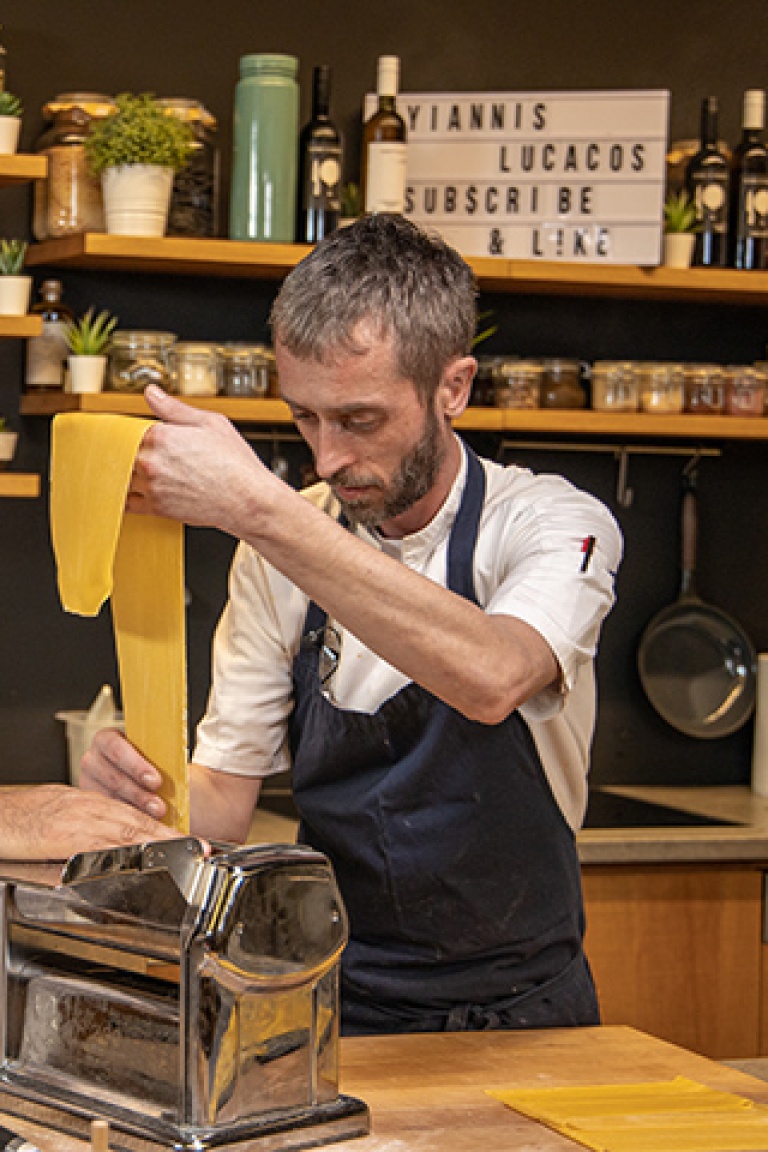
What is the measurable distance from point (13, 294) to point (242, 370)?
450 mm

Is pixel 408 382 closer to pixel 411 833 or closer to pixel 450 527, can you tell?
pixel 450 527

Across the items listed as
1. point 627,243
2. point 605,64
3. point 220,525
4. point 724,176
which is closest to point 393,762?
point 220,525

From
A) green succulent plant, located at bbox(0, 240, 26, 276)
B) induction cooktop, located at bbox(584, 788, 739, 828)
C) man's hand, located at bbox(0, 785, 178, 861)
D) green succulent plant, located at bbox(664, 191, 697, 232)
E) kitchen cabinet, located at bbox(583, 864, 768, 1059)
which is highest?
green succulent plant, located at bbox(664, 191, 697, 232)

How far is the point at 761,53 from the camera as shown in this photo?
383cm

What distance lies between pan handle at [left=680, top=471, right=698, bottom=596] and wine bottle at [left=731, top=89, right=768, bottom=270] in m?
0.50

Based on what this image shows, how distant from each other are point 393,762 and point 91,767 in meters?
0.38

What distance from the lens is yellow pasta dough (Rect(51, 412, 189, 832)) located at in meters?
1.40

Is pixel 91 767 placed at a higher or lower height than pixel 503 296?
lower

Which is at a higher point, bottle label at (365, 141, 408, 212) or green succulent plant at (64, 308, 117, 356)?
bottle label at (365, 141, 408, 212)

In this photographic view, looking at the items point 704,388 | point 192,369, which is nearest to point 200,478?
point 192,369

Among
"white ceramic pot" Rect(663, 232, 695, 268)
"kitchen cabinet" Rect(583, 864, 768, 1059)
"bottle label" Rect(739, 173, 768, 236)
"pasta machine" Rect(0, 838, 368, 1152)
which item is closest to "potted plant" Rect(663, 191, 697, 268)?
"white ceramic pot" Rect(663, 232, 695, 268)

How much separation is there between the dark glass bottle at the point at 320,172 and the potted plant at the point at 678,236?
68 cm

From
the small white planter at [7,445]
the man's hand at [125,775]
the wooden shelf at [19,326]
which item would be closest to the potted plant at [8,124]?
the wooden shelf at [19,326]

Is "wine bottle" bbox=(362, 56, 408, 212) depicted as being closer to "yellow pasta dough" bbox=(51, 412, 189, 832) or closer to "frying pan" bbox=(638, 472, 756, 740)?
"frying pan" bbox=(638, 472, 756, 740)
